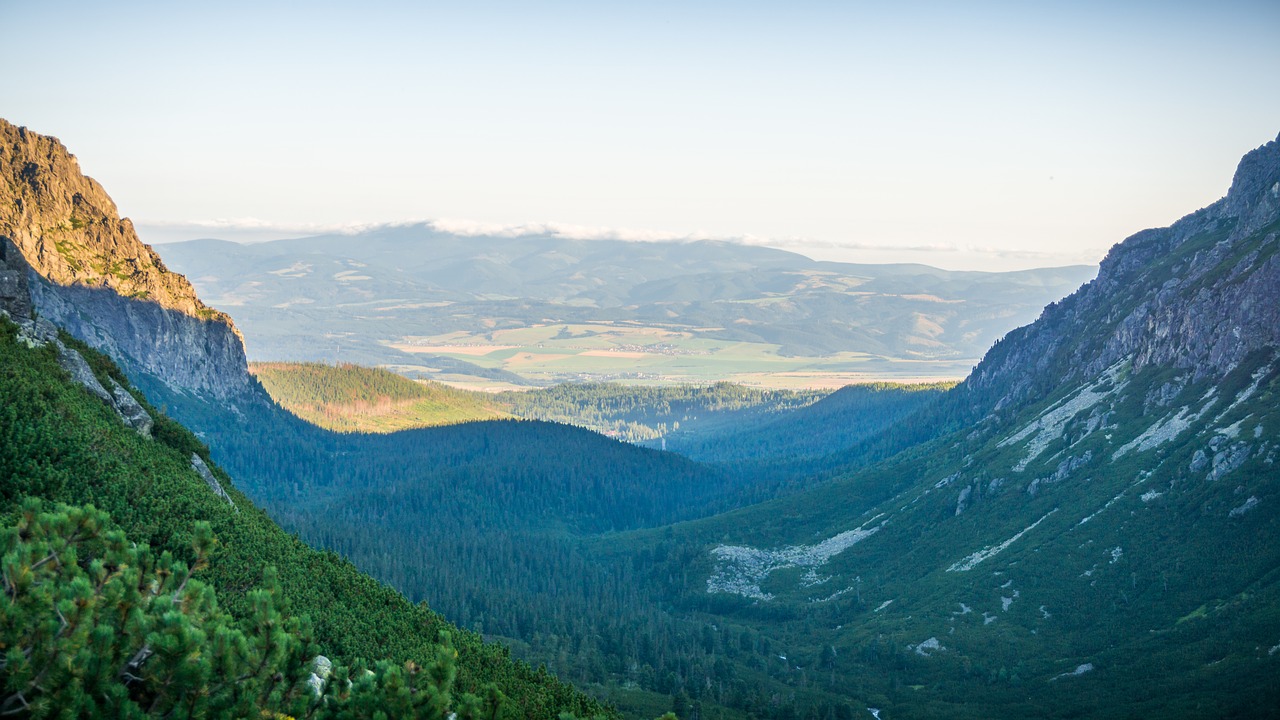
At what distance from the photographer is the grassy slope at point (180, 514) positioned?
62.1 meters

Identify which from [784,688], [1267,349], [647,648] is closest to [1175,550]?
[1267,349]

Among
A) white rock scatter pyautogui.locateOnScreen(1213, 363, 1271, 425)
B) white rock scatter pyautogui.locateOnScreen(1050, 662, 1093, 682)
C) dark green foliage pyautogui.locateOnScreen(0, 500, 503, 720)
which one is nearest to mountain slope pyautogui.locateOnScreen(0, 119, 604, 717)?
dark green foliage pyautogui.locateOnScreen(0, 500, 503, 720)

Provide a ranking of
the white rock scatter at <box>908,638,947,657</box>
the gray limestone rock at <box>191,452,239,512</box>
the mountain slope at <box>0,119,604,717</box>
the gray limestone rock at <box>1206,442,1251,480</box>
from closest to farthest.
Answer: the mountain slope at <box>0,119,604,717</box> < the gray limestone rock at <box>191,452,239,512</box> < the gray limestone rock at <box>1206,442,1251,480</box> < the white rock scatter at <box>908,638,947,657</box>

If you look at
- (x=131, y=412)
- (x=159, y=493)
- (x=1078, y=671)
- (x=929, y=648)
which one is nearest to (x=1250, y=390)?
(x=1078, y=671)

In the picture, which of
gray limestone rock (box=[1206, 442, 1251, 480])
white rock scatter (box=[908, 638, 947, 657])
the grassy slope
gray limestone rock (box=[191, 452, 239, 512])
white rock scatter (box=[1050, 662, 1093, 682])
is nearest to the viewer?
the grassy slope

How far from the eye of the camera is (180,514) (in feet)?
232

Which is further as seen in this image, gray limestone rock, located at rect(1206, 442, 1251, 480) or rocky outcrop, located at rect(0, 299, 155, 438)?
gray limestone rock, located at rect(1206, 442, 1251, 480)

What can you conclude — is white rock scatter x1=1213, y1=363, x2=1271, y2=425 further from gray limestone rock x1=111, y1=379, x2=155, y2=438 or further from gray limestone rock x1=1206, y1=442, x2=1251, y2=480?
gray limestone rock x1=111, y1=379, x2=155, y2=438

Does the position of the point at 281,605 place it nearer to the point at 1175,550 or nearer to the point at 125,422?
the point at 125,422

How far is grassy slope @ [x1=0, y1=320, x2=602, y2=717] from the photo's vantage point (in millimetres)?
62125

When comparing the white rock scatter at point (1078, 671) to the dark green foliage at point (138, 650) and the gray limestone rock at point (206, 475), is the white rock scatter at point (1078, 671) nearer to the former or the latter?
the gray limestone rock at point (206, 475)

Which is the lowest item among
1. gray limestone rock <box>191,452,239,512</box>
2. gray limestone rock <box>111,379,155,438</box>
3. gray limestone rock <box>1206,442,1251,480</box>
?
gray limestone rock <box>1206,442,1251,480</box>

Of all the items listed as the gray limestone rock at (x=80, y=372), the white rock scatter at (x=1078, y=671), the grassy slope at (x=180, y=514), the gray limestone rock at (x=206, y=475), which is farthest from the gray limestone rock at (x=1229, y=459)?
the gray limestone rock at (x=80, y=372)

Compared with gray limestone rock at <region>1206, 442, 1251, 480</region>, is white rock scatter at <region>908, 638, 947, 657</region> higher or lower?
lower
